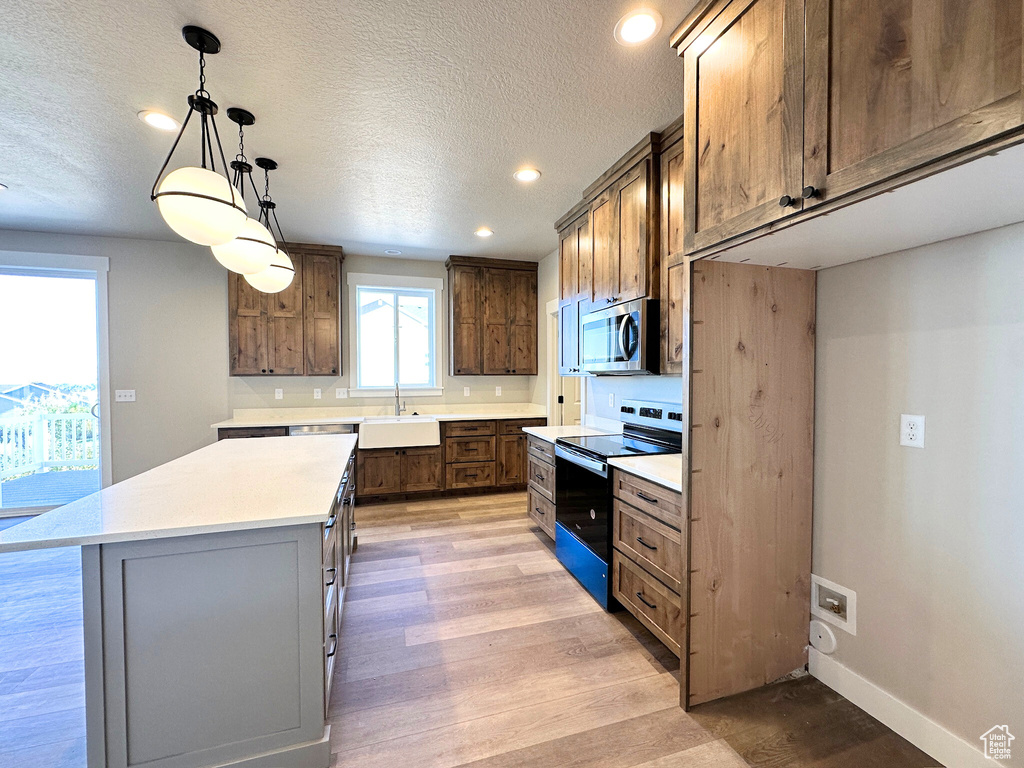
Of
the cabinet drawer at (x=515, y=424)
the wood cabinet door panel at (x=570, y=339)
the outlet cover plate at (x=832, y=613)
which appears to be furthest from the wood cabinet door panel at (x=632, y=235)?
the cabinet drawer at (x=515, y=424)

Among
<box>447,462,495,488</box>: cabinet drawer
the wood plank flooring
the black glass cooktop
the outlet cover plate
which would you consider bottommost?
the wood plank flooring

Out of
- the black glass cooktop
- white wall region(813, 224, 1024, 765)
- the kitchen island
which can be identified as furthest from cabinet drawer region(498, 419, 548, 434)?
the kitchen island

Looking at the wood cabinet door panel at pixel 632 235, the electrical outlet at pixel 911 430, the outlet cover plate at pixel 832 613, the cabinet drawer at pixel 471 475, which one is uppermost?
the wood cabinet door panel at pixel 632 235

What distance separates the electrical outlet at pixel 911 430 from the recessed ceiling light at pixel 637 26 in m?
1.69

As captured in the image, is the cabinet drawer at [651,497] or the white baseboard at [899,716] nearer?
the white baseboard at [899,716]

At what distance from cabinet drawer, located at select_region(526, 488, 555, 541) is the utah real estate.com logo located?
7.10 feet

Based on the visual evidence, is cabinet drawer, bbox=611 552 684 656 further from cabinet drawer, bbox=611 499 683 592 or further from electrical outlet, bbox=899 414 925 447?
electrical outlet, bbox=899 414 925 447

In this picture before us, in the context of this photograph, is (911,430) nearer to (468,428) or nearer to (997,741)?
(997,741)

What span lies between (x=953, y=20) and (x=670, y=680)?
7.38ft

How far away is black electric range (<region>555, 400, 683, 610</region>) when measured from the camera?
7.95 ft

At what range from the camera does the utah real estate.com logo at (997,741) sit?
4.20 feet

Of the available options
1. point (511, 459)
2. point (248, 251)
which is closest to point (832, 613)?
point (248, 251)

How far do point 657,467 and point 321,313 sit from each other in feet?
12.6

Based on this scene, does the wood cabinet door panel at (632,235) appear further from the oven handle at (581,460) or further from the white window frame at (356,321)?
the white window frame at (356,321)
